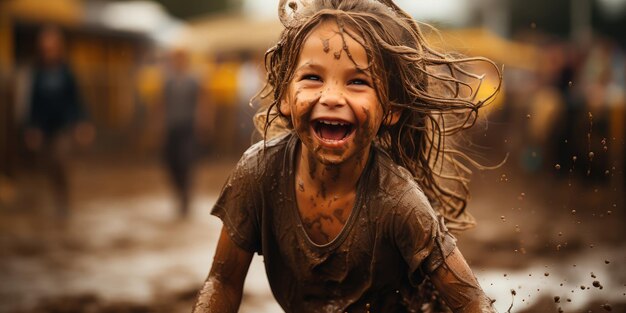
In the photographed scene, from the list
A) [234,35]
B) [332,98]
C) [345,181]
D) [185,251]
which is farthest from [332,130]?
[234,35]

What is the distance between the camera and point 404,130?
8.46 ft

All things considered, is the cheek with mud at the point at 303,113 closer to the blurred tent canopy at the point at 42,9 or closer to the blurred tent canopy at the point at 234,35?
the blurred tent canopy at the point at 42,9

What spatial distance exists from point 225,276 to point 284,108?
592 mm

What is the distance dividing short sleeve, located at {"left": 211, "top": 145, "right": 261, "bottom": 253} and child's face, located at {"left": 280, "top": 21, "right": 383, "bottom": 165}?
0.30m

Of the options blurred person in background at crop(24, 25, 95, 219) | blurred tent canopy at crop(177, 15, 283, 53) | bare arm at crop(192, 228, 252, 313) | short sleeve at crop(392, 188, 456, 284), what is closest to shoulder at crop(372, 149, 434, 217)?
short sleeve at crop(392, 188, 456, 284)

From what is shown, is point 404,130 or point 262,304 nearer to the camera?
point 404,130

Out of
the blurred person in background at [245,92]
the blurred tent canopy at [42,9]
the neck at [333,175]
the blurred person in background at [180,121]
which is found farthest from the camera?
the blurred person in background at [245,92]

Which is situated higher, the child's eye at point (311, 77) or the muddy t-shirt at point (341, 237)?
the child's eye at point (311, 77)

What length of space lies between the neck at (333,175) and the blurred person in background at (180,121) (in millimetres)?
6188

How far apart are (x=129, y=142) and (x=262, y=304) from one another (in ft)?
39.6

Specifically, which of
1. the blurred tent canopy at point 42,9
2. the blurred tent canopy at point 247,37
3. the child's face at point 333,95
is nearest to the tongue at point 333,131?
the child's face at point 333,95

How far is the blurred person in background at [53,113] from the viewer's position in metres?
7.45

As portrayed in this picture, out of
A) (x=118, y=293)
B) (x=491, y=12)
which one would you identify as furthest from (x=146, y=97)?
(x=491, y=12)

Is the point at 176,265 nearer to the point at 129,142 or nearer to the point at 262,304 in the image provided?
the point at 262,304
